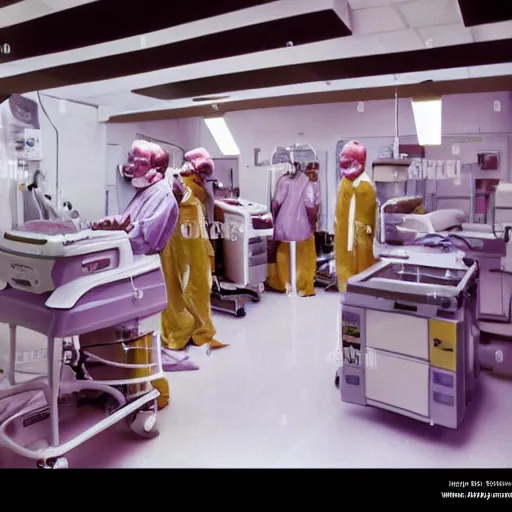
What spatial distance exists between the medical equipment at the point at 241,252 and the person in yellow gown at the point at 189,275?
0.25 metres

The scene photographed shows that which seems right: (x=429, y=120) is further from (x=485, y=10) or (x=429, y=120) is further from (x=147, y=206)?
(x=147, y=206)

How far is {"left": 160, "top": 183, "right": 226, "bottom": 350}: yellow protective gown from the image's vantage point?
A: 2.78 metres

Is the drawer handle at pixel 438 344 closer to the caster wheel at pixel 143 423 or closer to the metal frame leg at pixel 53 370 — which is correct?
the caster wheel at pixel 143 423

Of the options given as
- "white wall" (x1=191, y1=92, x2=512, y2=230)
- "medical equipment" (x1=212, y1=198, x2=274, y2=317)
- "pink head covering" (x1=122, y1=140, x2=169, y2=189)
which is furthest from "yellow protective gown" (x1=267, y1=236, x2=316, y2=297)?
"pink head covering" (x1=122, y1=140, x2=169, y2=189)

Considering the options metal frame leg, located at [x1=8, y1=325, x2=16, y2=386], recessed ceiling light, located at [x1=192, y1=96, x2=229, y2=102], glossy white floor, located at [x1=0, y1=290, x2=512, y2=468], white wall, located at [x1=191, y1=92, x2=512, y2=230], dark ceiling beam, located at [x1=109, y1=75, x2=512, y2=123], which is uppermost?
recessed ceiling light, located at [x1=192, y1=96, x2=229, y2=102]

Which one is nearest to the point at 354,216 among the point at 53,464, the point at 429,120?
the point at 429,120

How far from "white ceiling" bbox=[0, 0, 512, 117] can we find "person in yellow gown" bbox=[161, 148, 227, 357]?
57cm

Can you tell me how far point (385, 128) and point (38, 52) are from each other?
63.3 inches

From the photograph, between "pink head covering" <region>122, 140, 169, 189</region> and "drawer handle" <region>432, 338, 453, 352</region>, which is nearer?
"drawer handle" <region>432, 338, 453, 352</region>

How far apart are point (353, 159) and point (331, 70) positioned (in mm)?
545

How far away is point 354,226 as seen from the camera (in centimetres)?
229

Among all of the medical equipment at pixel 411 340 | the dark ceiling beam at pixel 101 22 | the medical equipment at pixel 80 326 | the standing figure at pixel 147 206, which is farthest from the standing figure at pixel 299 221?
the medical equipment at pixel 80 326

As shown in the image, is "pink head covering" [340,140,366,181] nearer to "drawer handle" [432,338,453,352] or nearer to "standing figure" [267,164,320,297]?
"standing figure" [267,164,320,297]

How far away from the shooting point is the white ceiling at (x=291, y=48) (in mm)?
2041
